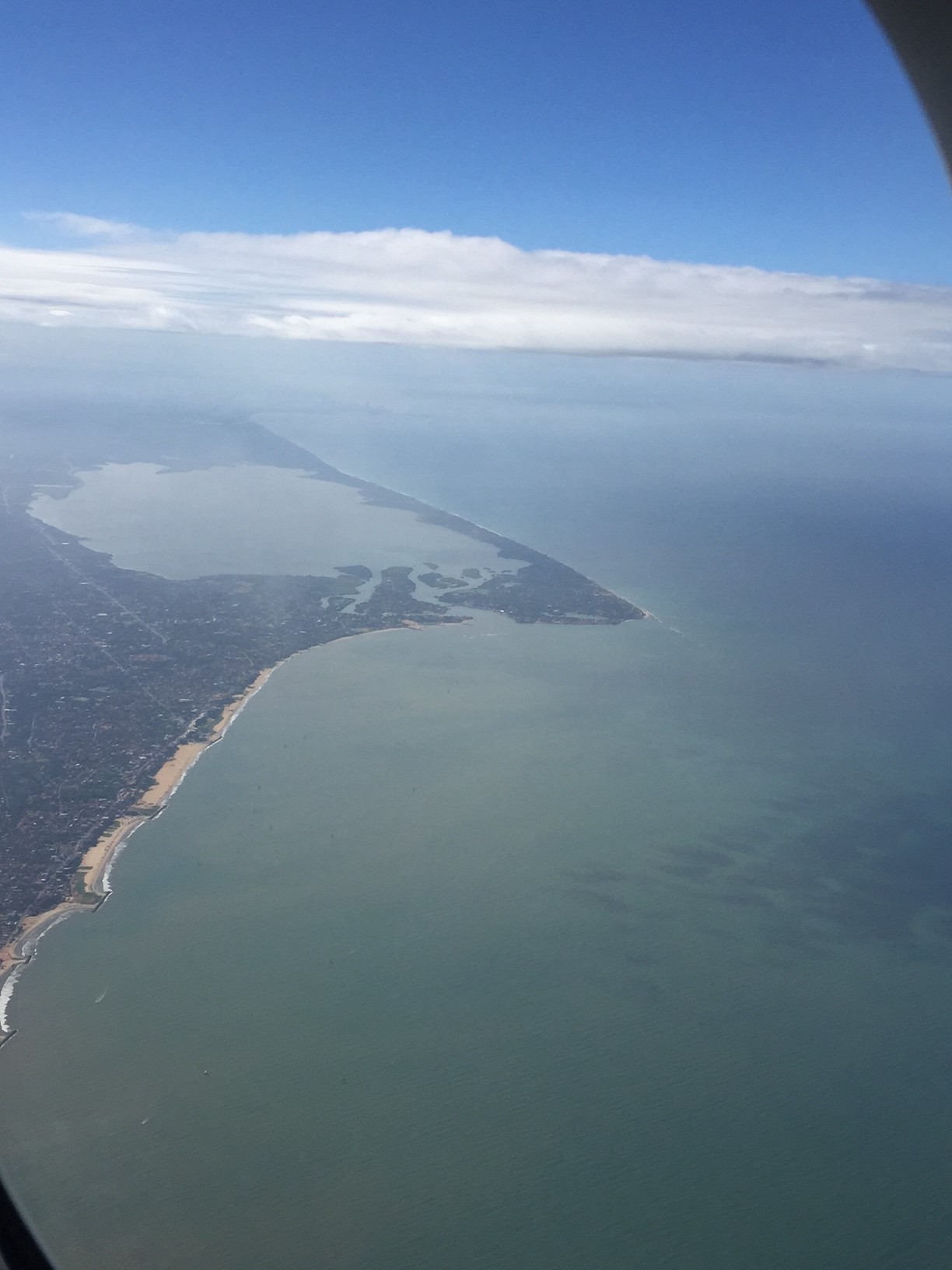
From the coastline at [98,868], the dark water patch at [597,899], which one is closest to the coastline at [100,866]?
the coastline at [98,868]

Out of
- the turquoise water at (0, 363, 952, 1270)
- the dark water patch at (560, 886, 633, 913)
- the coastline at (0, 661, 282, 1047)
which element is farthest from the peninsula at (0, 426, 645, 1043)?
the dark water patch at (560, 886, 633, 913)

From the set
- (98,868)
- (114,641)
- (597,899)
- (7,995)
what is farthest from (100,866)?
(114,641)

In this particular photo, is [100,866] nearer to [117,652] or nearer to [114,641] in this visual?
[117,652]

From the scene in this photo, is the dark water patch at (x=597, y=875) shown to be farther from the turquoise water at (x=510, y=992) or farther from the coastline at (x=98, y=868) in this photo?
the coastline at (x=98, y=868)

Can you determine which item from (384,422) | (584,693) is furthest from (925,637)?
(384,422)

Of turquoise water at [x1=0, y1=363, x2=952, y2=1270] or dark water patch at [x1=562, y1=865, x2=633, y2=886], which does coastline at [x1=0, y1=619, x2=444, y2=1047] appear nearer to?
turquoise water at [x1=0, y1=363, x2=952, y2=1270]

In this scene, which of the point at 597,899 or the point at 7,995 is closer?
the point at 7,995
